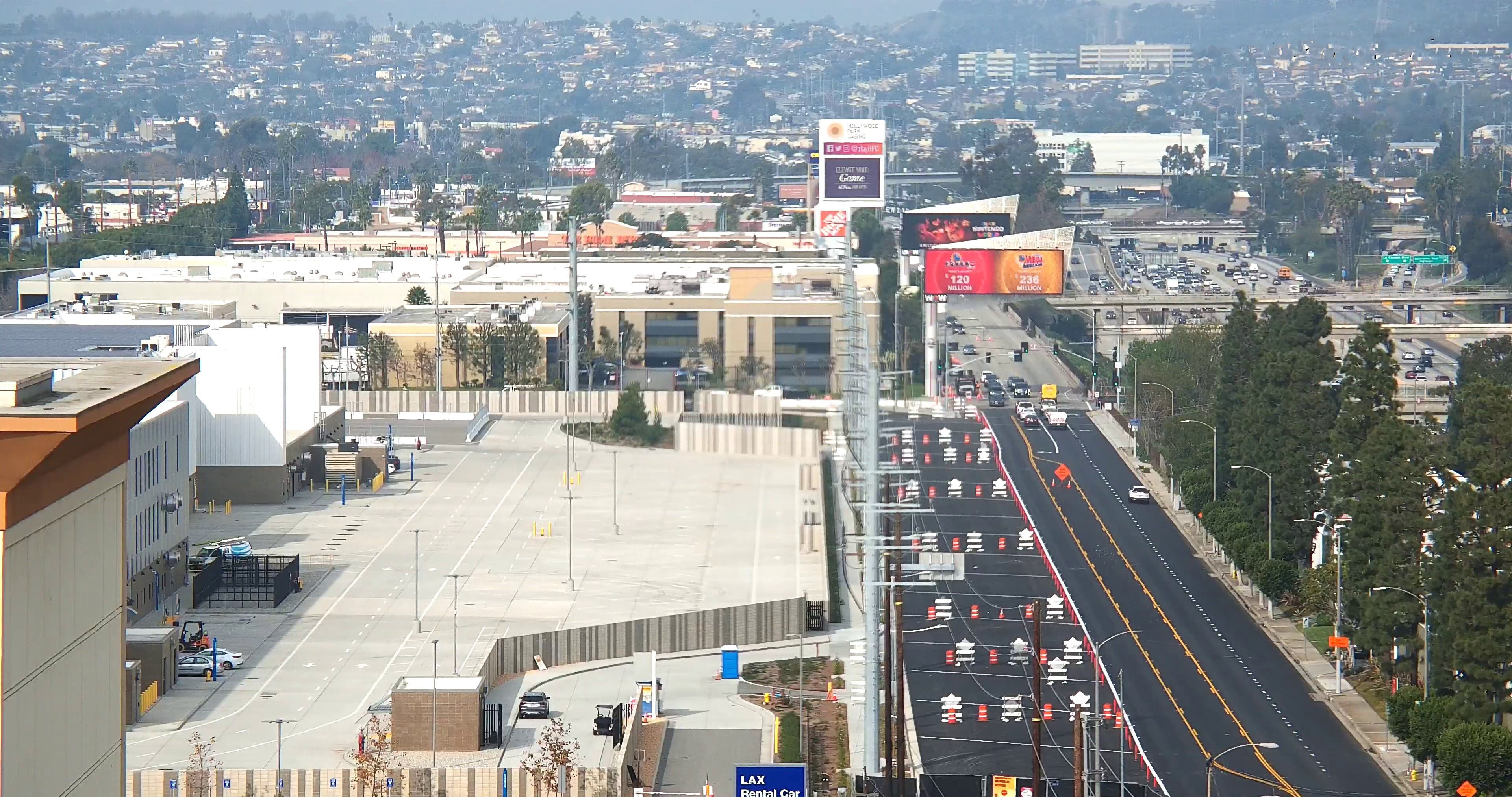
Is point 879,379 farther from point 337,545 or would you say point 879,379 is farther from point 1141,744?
point 337,545

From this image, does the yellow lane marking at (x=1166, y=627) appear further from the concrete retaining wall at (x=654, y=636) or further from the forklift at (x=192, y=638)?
the forklift at (x=192, y=638)

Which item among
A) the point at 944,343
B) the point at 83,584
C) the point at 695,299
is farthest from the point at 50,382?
the point at 944,343

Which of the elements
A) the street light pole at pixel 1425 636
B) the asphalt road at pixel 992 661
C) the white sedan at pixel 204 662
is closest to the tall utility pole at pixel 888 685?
the asphalt road at pixel 992 661

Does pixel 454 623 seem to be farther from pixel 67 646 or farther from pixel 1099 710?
pixel 67 646

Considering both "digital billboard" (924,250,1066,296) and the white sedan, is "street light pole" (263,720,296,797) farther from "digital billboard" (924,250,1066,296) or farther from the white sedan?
"digital billboard" (924,250,1066,296)

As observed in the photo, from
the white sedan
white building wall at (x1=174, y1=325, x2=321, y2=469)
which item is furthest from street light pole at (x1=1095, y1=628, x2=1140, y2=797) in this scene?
white building wall at (x1=174, y1=325, x2=321, y2=469)
